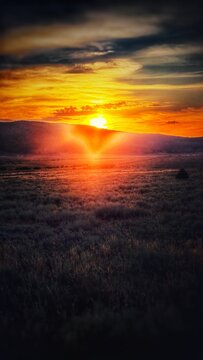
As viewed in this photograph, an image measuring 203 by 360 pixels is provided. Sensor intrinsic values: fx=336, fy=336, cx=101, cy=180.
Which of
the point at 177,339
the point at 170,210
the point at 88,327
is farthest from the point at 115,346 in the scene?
the point at 170,210

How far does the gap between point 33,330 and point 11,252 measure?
12.4 ft

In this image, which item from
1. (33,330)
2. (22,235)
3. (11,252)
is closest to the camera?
(33,330)

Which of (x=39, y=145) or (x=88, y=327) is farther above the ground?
(x=39, y=145)

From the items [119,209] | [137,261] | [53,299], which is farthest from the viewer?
[119,209]

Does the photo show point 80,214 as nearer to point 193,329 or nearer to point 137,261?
point 137,261

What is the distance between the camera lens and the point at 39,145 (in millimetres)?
191375

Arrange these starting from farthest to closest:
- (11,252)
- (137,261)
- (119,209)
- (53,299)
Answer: (119,209) < (11,252) < (137,261) < (53,299)

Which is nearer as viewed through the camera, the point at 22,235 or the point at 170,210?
the point at 22,235

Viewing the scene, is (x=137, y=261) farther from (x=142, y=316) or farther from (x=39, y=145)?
(x=39, y=145)

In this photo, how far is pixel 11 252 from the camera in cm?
757

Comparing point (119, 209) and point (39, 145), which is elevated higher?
point (39, 145)

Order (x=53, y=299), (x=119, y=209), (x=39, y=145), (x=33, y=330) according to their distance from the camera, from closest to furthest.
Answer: (x=33, y=330), (x=53, y=299), (x=119, y=209), (x=39, y=145)

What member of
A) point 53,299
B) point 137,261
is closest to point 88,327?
point 53,299

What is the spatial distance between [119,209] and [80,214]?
151 centimetres
